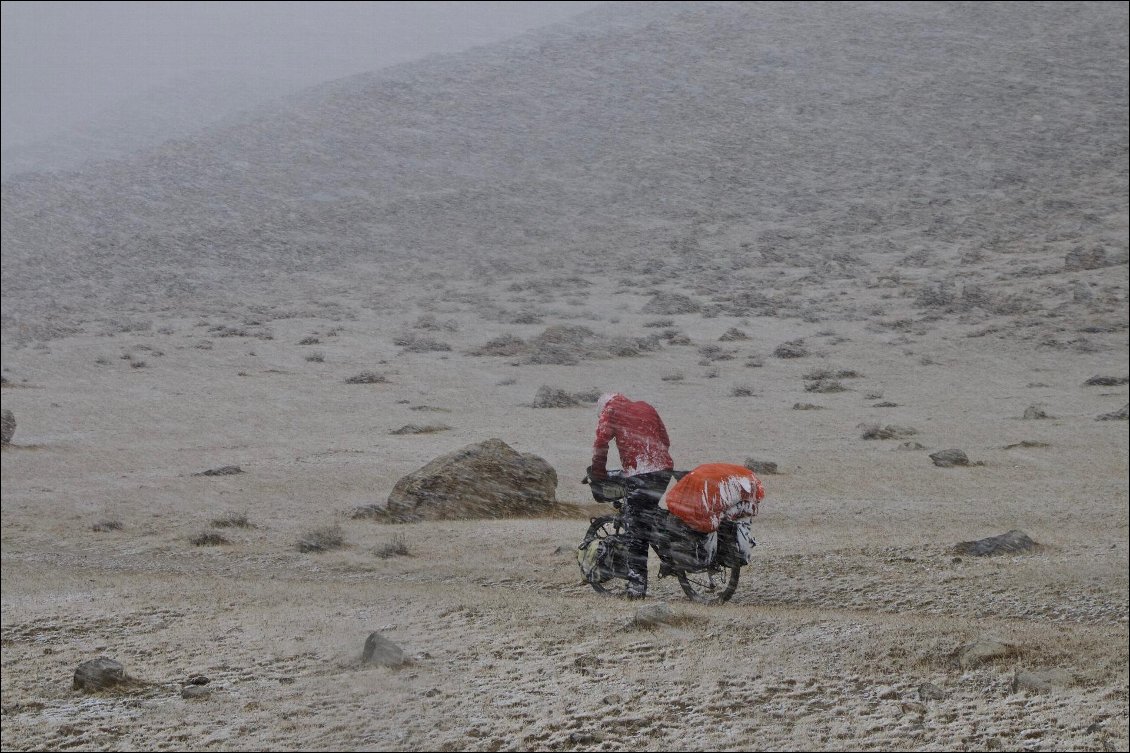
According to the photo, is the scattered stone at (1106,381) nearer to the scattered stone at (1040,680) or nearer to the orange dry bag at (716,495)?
the scattered stone at (1040,680)

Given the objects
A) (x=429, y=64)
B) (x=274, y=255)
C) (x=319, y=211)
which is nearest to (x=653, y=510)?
(x=274, y=255)

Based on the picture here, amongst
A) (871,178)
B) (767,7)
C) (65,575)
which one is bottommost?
(65,575)

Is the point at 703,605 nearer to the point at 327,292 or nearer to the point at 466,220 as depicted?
the point at 327,292

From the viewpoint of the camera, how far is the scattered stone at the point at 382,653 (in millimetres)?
3820

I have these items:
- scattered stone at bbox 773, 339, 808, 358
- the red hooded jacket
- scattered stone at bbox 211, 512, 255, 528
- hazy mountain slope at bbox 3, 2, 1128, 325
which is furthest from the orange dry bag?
hazy mountain slope at bbox 3, 2, 1128, 325

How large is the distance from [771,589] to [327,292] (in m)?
30.4

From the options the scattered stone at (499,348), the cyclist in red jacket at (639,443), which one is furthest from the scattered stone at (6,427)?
the cyclist in red jacket at (639,443)

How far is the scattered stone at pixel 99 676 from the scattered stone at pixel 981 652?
3357 millimetres

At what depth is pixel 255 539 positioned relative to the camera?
9.20 meters

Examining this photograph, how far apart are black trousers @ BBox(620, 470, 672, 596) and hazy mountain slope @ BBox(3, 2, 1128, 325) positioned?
1289 inches

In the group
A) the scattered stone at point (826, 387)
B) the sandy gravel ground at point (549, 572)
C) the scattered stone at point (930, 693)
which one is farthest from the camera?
the scattered stone at point (826, 387)

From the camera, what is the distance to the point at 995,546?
749 cm

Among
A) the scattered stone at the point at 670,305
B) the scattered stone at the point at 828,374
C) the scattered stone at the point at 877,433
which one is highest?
the scattered stone at the point at 670,305

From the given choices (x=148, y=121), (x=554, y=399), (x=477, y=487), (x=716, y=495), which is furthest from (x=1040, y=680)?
(x=148, y=121)
